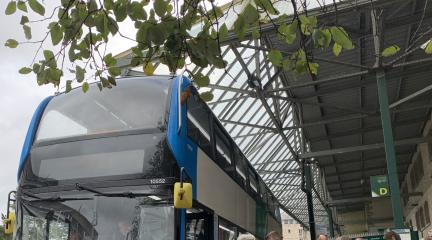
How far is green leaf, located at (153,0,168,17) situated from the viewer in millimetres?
3505

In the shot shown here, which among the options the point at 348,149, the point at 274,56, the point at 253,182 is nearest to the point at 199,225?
the point at 274,56

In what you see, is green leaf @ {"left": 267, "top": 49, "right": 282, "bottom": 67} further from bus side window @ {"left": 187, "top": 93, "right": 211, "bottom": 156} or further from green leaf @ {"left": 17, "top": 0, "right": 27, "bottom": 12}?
bus side window @ {"left": 187, "top": 93, "right": 211, "bottom": 156}

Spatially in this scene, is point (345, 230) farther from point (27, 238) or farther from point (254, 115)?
point (27, 238)

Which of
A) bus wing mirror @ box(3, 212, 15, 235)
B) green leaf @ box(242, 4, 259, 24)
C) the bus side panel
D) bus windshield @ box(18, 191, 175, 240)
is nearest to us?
green leaf @ box(242, 4, 259, 24)

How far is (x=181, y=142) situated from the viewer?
6629 millimetres

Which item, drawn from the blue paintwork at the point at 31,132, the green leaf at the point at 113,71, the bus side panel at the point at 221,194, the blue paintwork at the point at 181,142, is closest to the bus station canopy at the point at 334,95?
the blue paintwork at the point at 181,142

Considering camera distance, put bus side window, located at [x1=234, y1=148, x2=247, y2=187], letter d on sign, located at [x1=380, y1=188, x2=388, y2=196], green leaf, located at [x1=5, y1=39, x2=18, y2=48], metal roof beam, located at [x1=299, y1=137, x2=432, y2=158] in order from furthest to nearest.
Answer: metal roof beam, located at [x1=299, y1=137, x2=432, y2=158] → letter d on sign, located at [x1=380, y1=188, x2=388, y2=196] → bus side window, located at [x1=234, y1=148, x2=247, y2=187] → green leaf, located at [x1=5, y1=39, x2=18, y2=48]

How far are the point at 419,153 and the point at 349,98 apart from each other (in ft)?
30.4

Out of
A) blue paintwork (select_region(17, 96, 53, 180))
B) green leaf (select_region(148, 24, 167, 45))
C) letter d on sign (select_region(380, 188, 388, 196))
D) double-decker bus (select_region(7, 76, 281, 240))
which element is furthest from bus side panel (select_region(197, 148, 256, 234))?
letter d on sign (select_region(380, 188, 388, 196))

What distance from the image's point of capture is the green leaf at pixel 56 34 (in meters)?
3.72

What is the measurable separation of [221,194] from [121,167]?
77.4 inches

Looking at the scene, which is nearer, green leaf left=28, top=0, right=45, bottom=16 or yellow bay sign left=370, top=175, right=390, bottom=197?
green leaf left=28, top=0, right=45, bottom=16

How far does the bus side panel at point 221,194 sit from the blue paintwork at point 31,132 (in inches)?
88.6

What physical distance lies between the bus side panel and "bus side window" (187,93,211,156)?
0.60ft
